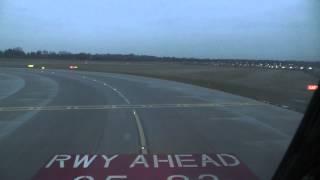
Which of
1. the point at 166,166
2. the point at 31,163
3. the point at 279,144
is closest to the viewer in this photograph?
the point at 166,166

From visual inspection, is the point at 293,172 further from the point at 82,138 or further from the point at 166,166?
the point at 82,138

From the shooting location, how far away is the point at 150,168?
9219 mm

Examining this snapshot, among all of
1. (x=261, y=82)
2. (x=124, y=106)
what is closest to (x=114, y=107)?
(x=124, y=106)

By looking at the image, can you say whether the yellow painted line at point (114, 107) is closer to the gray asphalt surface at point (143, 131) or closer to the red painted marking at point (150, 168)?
the gray asphalt surface at point (143, 131)

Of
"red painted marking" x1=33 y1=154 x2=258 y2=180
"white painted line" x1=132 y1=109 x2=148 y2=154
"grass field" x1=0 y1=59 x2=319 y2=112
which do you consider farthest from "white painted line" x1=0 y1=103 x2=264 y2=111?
"red painted marking" x1=33 y1=154 x2=258 y2=180

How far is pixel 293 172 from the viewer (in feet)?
11.0

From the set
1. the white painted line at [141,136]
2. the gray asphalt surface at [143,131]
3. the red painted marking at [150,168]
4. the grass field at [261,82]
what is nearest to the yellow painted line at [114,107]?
the gray asphalt surface at [143,131]

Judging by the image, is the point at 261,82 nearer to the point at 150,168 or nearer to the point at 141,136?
the point at 141,136

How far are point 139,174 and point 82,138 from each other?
514 cm

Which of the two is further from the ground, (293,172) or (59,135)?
(293,172)

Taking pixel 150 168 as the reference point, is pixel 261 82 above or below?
below

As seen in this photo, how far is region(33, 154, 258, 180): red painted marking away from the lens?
8545 millimetres

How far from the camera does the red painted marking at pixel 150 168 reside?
855 centimetres

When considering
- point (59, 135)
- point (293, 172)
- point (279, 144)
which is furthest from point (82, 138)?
point (293, 172)
